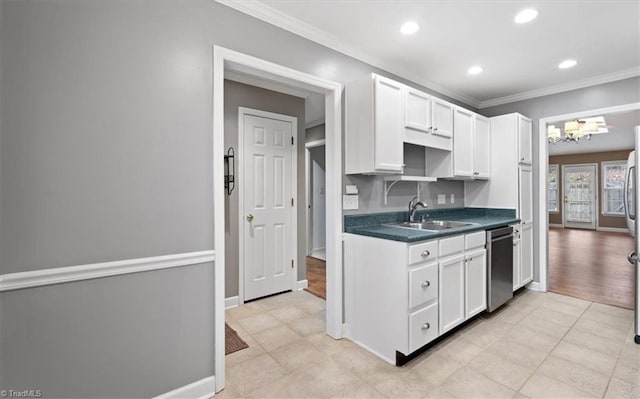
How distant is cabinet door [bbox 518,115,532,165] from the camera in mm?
3467

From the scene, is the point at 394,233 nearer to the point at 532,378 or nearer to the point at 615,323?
the point at 532,378

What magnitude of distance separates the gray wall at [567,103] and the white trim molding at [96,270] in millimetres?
3905

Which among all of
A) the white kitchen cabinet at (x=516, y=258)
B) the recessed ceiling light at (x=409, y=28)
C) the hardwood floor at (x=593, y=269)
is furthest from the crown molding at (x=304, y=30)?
the hardwood floor at (x=593, y=269)

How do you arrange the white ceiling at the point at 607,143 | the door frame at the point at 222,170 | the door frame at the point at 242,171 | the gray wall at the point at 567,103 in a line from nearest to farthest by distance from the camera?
the door frame at the point at 222,170, the gray wall at the point at 567,103, the door frame at the point at 242,171, the white ceiling at the point at 607,143

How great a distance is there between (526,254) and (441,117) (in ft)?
6.84

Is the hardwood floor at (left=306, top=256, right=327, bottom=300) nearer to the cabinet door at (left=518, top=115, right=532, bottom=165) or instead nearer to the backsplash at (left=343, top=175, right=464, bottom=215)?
the backsplash at (left=343, top=175, right=464, bottom=215)

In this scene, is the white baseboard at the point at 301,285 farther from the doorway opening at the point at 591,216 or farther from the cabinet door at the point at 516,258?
the doorway opening at the point at 591,216

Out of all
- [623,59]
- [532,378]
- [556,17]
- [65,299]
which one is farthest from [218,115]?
[623,59]

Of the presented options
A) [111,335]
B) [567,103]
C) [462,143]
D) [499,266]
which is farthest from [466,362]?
[567,103]

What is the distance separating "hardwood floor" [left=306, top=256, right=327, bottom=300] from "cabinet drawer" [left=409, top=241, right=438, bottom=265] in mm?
1700

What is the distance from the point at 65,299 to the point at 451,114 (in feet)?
10.7

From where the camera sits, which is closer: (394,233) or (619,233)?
(394,233)

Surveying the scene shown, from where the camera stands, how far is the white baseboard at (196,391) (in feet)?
5.55

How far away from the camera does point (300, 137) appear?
3.79 meters
